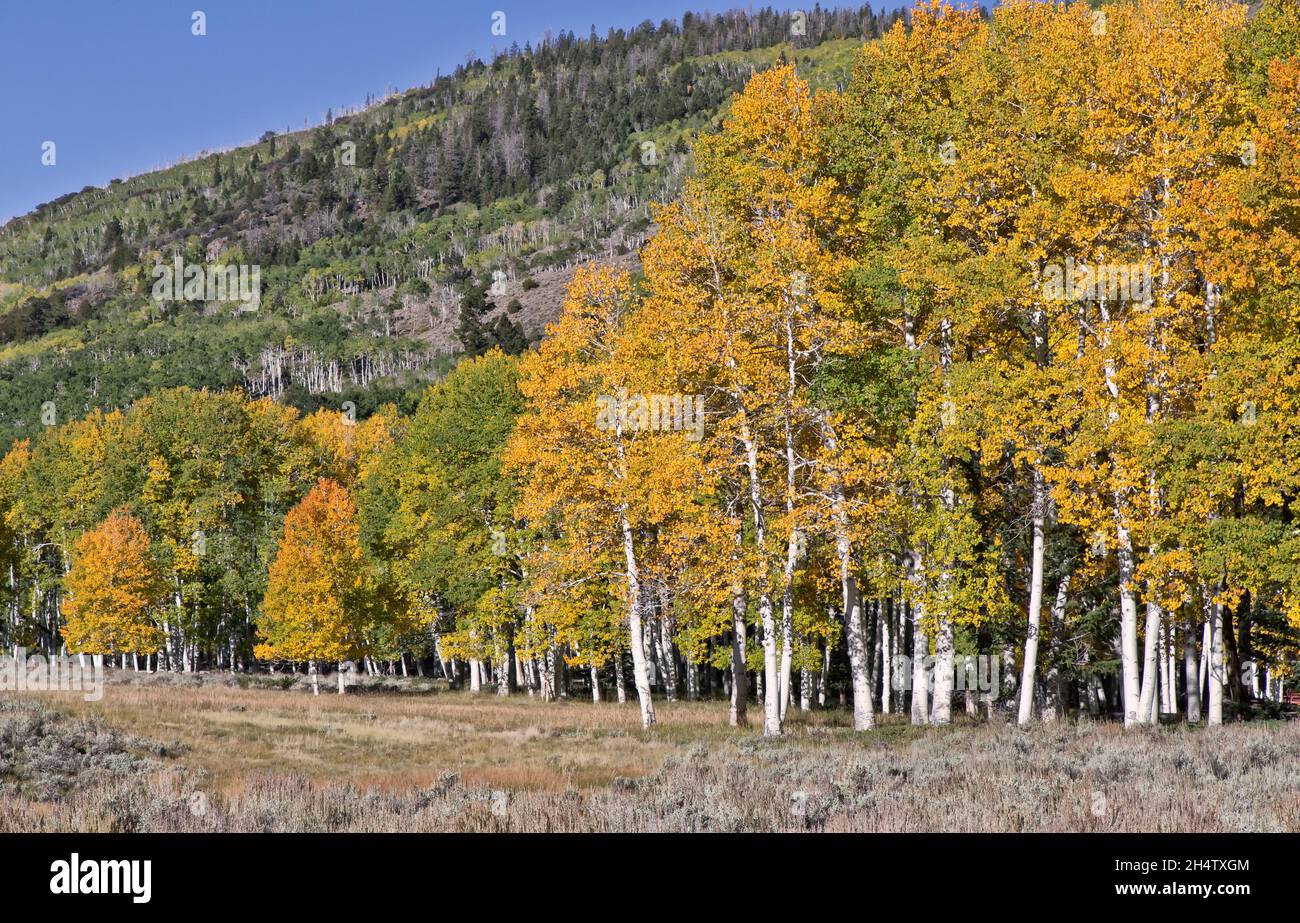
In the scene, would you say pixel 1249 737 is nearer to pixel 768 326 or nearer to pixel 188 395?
pixel 768 326

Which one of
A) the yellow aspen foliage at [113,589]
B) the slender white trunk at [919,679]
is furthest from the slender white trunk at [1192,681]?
the yellow aspen foliage at [113,589]

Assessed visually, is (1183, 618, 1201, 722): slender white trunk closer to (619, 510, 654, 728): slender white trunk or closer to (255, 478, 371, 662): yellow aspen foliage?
(619, 510, 654, 728): slender white trunk

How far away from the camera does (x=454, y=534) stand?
40.9 metres

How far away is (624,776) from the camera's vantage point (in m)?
17.1

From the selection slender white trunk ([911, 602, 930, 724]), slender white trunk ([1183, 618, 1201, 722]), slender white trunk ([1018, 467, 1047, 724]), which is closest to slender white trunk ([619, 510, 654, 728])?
slender white trunk ([911, 602, 930, 724])

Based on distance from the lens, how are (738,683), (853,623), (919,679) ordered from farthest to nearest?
(738,683)
(919,679)
(853,623)

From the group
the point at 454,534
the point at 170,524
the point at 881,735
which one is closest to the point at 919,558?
the point at 881,735

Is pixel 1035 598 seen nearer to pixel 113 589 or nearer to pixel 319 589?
pixel 319 589

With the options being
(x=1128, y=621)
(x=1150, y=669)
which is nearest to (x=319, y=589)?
(x=1150, y=669)

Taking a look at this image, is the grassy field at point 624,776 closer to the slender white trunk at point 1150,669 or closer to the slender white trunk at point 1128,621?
the slender white trunk at point 1128,621

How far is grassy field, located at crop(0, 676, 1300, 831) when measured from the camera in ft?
37.1

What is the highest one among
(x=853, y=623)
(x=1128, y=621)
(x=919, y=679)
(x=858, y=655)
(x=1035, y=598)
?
(x=1035, y=598)

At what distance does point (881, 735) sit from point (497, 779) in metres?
8.10
